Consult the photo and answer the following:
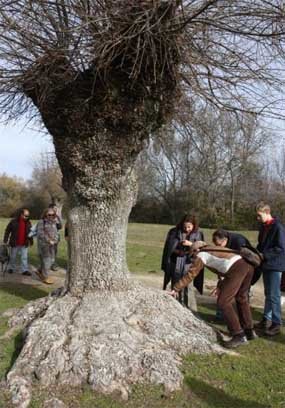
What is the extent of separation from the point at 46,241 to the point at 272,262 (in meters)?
6.18

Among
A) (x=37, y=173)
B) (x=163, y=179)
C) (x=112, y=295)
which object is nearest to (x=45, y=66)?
(x=112, y=295)

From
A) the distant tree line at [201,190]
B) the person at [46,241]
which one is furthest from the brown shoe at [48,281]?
the distant tree line at [201,190]

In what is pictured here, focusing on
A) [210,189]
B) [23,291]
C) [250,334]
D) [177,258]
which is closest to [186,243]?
[177,258]

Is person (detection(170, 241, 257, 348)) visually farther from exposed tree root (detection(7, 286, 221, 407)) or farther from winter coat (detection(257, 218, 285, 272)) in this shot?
winter coat (detection(257, 218, 285, 272))

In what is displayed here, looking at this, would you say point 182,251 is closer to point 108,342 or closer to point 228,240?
point 228,240

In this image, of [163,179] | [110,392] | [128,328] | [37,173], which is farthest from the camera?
[37,173]

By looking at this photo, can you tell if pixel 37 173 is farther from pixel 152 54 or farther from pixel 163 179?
pixel 152 54

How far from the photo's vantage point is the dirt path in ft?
32.8

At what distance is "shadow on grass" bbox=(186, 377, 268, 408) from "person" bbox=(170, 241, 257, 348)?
1.10 meters

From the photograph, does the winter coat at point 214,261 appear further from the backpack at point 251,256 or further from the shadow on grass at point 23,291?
the shadow on grass at point 23,291

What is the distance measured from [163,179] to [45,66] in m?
39.1

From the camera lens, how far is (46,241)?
1137 cm

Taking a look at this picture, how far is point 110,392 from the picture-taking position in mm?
5086

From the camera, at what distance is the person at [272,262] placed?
22.9 feet
